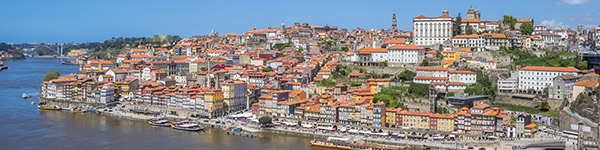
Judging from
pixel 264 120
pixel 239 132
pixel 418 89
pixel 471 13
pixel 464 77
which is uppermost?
pixel 471 13

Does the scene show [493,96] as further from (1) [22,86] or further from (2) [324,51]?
(1) [22,86]

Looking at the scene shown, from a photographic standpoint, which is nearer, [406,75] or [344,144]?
[344,144]

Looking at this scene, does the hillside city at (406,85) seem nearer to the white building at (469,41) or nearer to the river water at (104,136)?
the white building at (469,41)

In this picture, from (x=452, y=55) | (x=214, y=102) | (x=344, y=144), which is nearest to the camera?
(x=344, y=144)

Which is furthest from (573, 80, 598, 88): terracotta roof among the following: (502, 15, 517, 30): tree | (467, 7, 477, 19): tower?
(467, 7, 477, 19): tower

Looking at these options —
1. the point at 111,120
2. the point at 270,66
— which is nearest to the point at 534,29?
the point at 270,66

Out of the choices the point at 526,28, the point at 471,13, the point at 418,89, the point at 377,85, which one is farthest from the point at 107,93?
the point at 526,28

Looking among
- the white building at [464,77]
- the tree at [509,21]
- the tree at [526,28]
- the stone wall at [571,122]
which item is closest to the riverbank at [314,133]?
the stone wall at [571,122]

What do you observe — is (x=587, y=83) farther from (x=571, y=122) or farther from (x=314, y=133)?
(x=314, y=133)
